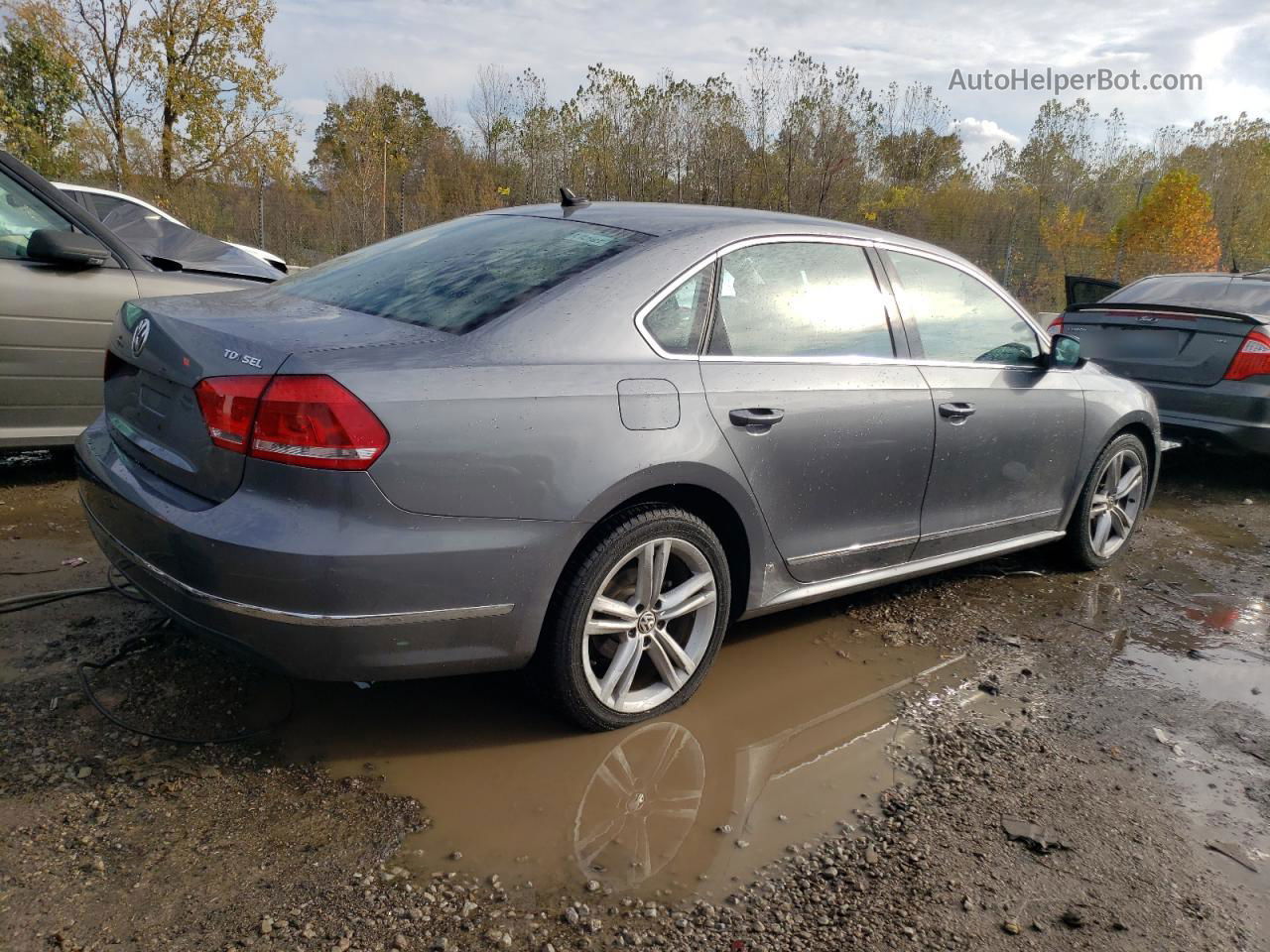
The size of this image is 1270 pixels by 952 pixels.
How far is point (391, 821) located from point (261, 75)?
19.2m

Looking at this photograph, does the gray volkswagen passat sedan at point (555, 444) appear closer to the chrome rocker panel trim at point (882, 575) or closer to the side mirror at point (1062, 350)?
the chrome rocker panel trim at point (882, 575)

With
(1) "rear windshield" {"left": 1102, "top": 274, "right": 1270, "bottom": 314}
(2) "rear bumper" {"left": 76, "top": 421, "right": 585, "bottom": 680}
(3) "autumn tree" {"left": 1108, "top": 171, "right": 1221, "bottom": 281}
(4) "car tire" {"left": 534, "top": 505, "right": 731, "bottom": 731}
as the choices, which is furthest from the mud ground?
(3) "autumn tree" {"left": 1108, "top": 171, "right": 1221, "bottom": 281}

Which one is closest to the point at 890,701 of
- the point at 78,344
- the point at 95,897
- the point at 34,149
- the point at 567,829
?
the point at 567,829

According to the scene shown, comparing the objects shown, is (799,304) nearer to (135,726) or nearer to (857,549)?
(857,549)

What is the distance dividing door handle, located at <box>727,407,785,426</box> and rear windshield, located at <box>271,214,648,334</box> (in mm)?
635

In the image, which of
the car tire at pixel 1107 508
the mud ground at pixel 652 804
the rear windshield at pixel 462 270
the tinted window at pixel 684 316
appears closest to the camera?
the mud ground at pixel 652 804

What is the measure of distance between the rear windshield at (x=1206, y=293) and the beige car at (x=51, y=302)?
6.59 m

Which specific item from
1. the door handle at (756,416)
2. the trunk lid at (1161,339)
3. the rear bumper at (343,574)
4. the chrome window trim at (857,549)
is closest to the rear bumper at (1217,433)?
the trunk lid at (1161,339)

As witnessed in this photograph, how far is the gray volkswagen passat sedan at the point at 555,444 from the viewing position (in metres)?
2.38

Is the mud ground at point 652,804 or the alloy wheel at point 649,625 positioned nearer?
the mud ground at point 652,804

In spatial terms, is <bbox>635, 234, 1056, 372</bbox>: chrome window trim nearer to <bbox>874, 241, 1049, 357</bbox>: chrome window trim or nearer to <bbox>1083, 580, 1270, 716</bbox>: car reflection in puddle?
<bbox>874, 241, 1049, 357</bbox>: chrome window trim

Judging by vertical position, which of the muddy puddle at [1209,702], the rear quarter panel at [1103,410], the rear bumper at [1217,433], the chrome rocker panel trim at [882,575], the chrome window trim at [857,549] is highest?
the rear quarter panel at [1103,410]

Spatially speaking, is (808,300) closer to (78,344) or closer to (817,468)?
(817,468)

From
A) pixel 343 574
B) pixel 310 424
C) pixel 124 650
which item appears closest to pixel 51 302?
pixel 124 650
